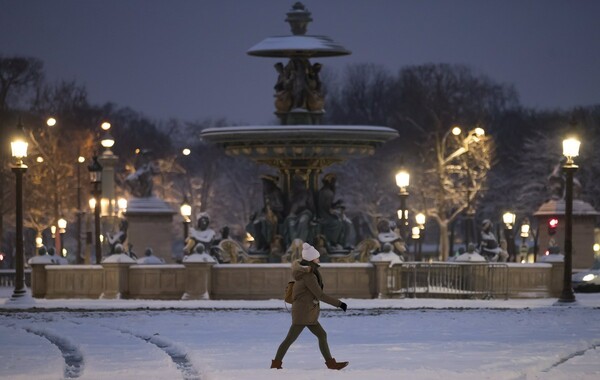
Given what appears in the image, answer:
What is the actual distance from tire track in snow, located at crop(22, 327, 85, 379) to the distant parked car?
2038 centimetres

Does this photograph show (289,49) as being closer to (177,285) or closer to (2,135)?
(177,285)

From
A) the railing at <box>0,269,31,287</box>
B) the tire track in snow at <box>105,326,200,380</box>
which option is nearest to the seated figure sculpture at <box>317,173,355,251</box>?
the tire track in snow at <box>105,326,200,380</box>

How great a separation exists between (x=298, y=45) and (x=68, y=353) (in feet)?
63.6

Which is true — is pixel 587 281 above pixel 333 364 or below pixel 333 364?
below

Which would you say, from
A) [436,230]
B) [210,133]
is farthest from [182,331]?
[436,230]

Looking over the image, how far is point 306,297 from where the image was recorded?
947 inches

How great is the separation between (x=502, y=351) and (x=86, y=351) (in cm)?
627

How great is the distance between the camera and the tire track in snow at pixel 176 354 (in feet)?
79.4

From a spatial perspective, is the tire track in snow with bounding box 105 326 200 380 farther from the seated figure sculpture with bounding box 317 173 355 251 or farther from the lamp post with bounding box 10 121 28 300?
the seated figure sculpture with bounding box 317 173 355 251

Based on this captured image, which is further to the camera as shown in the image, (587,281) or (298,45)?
(587,281)

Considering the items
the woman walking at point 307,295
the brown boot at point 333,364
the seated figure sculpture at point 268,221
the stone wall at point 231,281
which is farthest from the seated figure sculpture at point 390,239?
the woman walking at point 307,295

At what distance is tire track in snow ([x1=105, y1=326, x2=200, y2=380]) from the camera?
24205mm

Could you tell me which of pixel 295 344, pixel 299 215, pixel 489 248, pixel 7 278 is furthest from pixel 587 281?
pixel 295 344

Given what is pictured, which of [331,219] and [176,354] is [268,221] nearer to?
[331,219]
